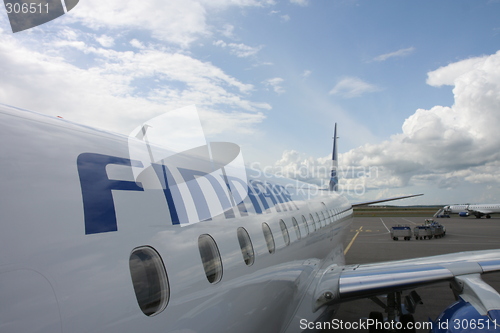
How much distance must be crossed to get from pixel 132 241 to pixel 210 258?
113 cm

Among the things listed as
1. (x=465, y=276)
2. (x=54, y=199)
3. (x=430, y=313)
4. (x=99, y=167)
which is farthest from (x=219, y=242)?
(x=430, y=313)

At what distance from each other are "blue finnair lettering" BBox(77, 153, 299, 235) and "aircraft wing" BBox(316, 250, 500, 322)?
8.87ft

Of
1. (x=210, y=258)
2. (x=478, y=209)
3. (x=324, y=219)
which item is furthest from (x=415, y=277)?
(x=478, y=209)

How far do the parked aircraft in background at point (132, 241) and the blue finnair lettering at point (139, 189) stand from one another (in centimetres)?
1

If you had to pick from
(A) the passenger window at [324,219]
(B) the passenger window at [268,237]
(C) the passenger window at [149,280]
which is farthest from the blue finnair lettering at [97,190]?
(A) the passenger window at [324,219]

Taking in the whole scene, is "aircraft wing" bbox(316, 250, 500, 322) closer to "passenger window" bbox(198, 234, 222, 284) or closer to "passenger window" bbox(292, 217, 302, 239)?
"passenger window" bbox(292, 217, 302, 239)

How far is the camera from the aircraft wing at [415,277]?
683 cm

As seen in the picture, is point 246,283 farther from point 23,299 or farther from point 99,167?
point 23,299

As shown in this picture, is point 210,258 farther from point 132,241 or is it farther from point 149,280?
point 132,241

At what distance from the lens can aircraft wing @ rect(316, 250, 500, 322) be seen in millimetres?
6832

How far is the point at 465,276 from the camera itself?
268 inches

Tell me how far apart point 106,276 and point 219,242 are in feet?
5.67

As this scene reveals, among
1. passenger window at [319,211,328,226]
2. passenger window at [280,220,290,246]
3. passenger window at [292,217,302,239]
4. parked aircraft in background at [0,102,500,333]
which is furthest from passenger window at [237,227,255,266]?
passenger window at [319,211,328,226]

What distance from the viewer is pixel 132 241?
289 centimetres
